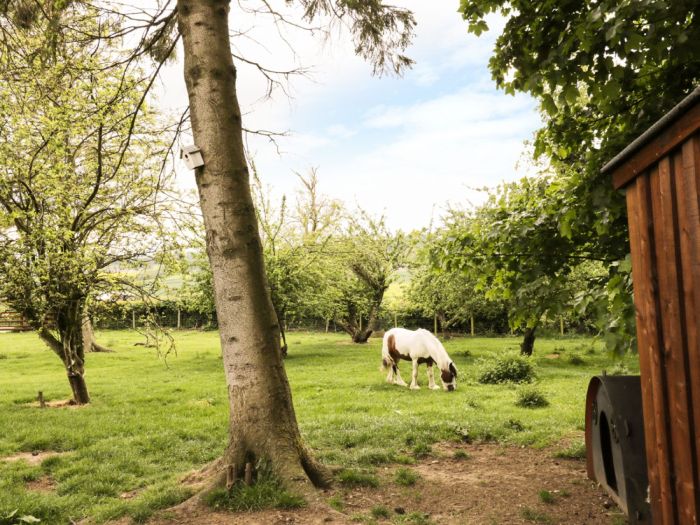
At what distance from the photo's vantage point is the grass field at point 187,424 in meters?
6.05

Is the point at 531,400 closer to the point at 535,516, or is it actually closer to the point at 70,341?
the point at 535,516

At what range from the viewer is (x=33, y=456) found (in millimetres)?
7793

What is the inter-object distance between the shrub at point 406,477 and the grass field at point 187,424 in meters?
0.43

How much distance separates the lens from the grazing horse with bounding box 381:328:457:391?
524 inches

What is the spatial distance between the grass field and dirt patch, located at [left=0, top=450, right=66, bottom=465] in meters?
0.15

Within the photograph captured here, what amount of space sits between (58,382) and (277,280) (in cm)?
824

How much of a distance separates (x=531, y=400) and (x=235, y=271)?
758cm

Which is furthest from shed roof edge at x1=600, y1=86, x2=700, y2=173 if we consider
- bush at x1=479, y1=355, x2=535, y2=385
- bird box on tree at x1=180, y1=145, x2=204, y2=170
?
bush at x1=479, y1=355, x2=535, y2=385

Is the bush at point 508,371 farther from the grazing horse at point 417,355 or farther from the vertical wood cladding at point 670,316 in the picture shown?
the vertical wood cladding at point 670,316

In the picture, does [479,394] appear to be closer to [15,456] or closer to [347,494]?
[347,494]

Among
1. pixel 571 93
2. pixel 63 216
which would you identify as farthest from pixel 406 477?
pixel 63 216

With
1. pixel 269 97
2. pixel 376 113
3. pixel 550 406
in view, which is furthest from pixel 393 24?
pixel 376 113

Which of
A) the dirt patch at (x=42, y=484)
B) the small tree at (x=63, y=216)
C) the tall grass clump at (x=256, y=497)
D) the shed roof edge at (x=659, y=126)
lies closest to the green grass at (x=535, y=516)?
the tall grass clump at (x=256, y=497)

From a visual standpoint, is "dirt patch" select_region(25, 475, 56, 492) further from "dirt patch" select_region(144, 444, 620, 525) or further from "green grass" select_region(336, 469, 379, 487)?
"green grass" select_region(336, 469, 379, 487)
